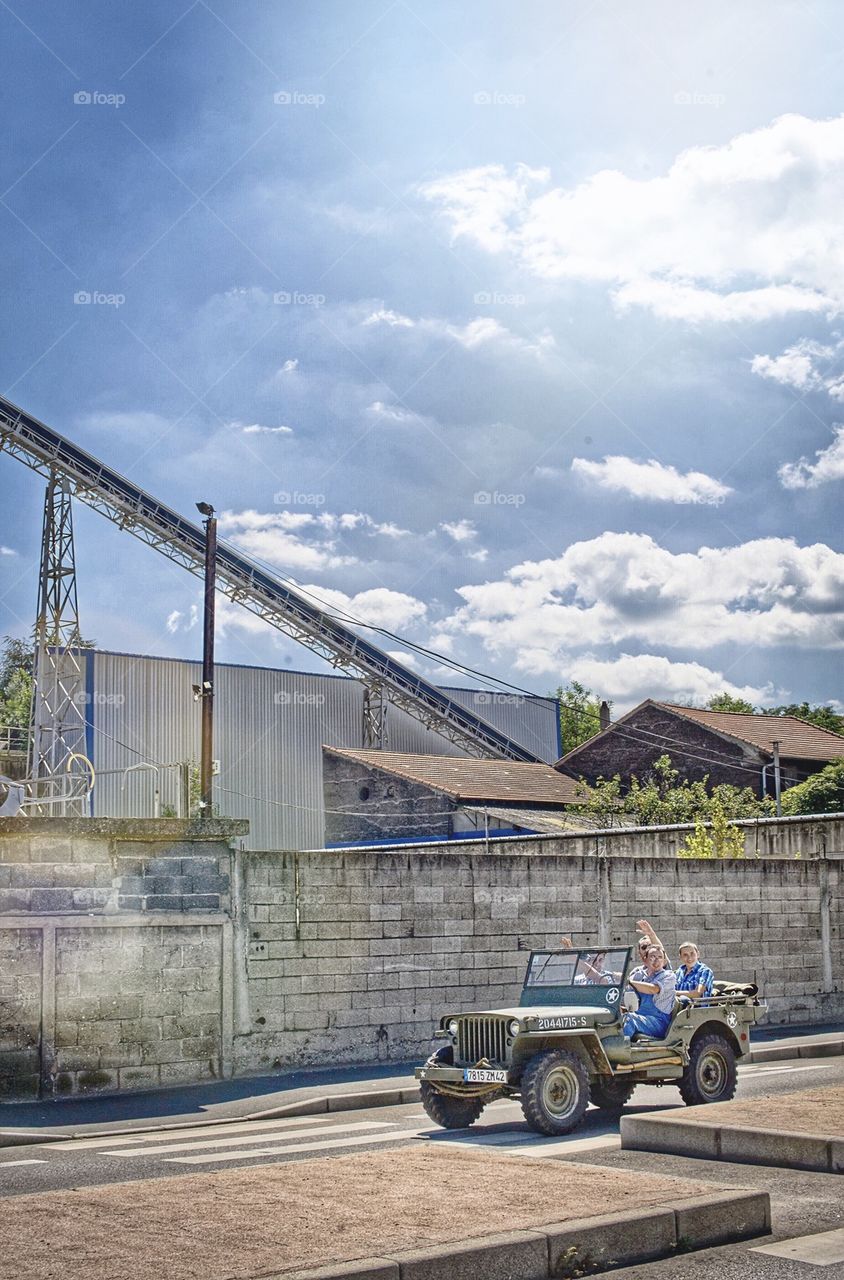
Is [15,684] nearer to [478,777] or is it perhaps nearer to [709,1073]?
[478,777]

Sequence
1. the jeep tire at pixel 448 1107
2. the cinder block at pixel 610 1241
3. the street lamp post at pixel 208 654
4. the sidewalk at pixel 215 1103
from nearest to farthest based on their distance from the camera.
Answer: the cinder block at pixel 610 1241, the jeep tire at pixel 448 1107, the sidewalk at pixel 215 1103, the street lamp post at pixel 208 654

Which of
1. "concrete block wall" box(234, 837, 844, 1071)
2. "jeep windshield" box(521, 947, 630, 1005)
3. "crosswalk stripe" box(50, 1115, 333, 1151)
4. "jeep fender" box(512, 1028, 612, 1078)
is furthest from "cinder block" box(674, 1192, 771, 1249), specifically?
"concrete block wall" box(234, 837, 844, 1071)

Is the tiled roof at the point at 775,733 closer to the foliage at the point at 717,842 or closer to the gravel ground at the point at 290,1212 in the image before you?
the foliage at the point at 717,842

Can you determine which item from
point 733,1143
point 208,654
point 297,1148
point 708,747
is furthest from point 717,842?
point 708,747

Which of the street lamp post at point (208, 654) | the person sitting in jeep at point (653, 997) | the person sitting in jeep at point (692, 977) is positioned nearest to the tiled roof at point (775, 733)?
the street lamp post at point (208, 654)

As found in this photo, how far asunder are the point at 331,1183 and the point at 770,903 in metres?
15.4

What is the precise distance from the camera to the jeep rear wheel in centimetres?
1207

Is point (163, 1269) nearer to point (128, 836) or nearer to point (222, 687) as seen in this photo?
point (128, 836)

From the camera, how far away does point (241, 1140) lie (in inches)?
462

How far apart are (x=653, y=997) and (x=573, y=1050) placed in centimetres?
119

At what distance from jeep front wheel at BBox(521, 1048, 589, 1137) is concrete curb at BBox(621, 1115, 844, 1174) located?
1114 millimetres

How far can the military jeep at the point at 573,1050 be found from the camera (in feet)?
37.3

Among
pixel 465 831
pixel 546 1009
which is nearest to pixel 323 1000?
pixel 546 1009

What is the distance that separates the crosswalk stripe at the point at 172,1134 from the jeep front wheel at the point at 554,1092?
2640mm
